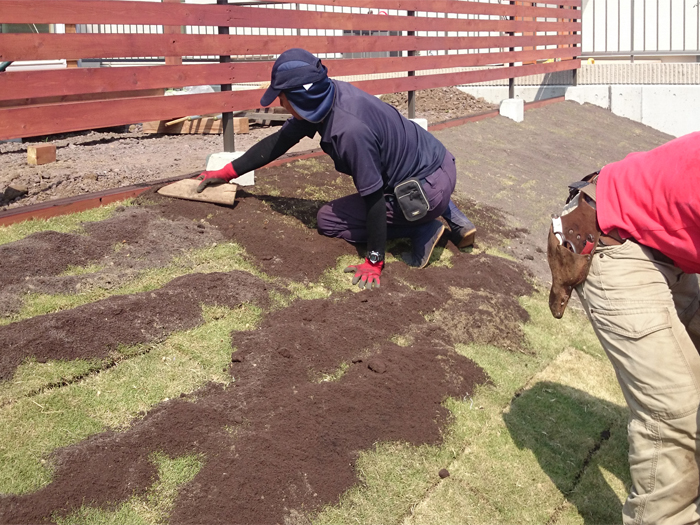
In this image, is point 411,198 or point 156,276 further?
point 411,198

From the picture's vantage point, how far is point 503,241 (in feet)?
21.5

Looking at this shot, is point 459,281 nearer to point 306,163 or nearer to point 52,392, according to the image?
point 306,163

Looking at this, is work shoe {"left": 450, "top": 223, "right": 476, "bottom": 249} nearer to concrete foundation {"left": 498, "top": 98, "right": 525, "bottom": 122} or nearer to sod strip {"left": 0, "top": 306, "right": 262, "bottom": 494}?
sod strip {"left": 0, "top": 306, "right": 262, "bottom": 494}

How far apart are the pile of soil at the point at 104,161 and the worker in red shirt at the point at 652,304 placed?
432 centimetres

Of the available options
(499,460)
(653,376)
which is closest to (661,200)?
(653,376)

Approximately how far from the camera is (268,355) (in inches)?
150

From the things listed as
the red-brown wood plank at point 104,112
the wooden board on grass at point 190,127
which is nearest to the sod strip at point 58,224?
the red-brown wood plank at point 104,112

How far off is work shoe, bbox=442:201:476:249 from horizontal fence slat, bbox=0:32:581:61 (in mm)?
2460

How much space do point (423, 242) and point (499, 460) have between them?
2.26 metres

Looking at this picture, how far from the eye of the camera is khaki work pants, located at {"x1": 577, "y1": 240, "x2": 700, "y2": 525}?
2639mm

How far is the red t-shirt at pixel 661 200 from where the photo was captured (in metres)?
2.61

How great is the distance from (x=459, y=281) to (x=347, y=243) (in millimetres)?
913

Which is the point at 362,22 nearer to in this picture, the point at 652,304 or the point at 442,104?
the point at 442,104

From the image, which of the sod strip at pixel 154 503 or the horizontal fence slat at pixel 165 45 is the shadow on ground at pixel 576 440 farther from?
the horizontal fence slat at pixel 165 45
